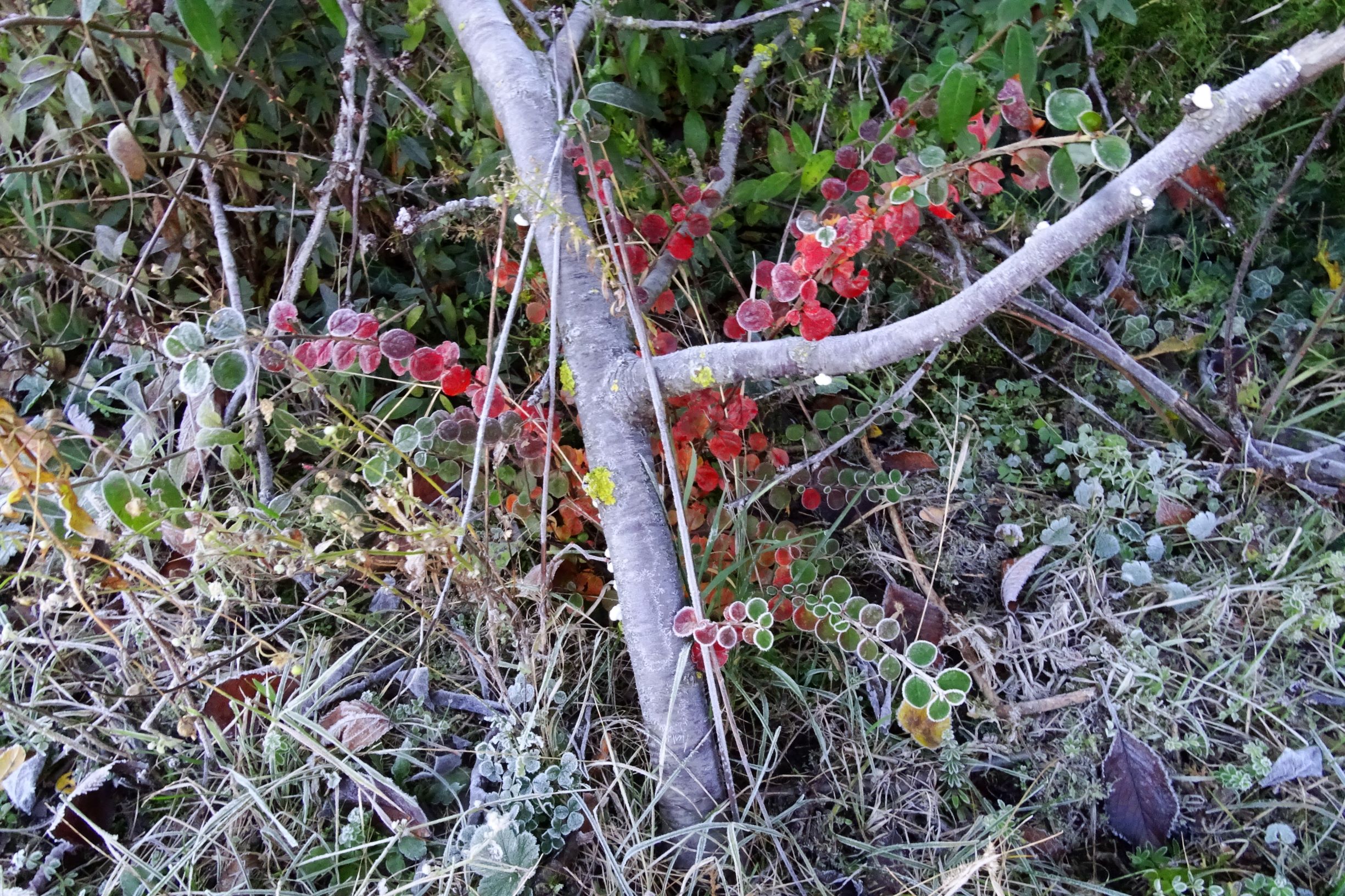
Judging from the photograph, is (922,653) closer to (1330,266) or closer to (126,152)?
(1330,266)

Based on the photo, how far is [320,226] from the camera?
5.49ft

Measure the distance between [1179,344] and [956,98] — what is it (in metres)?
0.94

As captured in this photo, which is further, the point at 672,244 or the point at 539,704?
the point at 672,244

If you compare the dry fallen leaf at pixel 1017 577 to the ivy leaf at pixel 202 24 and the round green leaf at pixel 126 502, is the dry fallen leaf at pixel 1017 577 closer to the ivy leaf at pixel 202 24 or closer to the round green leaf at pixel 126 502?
the round green leaf at pixel 126 502

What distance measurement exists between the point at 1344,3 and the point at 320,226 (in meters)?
2.37

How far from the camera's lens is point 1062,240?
1.09 m

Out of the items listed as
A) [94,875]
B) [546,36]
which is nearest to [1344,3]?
[546,36]

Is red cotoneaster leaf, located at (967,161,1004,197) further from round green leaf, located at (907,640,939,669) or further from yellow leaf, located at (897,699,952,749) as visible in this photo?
yellow leaf, located at (897,699,952,749)

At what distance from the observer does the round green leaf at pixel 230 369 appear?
1.17 m

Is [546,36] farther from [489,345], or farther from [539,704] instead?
[539,704]

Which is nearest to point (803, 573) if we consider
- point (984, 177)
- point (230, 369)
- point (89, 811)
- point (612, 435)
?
point (612, 435)

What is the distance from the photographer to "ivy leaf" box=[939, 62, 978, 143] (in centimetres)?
139

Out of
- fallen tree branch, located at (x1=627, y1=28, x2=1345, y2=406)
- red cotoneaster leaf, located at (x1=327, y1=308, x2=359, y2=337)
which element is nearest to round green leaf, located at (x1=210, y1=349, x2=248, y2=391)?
red cotoneaster leaf, located at (x1=327, y1=308, x2=359, y2=337)

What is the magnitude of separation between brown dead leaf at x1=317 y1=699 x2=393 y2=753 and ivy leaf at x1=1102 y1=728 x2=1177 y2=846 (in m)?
1.33
